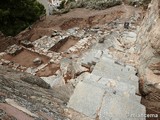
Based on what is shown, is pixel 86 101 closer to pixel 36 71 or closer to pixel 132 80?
pixel 132 80

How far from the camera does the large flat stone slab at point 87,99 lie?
466 centimetres

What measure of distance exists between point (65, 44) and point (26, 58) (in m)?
2.58

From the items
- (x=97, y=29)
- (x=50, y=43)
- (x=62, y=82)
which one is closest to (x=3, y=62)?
(x=50, y=43)

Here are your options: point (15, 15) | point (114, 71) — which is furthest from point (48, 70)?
point (15, 15)

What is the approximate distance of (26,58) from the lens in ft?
41.0

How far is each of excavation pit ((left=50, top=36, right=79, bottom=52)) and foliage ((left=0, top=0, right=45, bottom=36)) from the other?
369cm

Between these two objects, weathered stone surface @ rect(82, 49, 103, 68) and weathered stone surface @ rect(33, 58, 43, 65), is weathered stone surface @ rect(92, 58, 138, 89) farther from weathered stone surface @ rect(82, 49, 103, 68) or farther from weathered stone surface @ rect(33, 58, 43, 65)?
weathered stone surface @ rect(33, 58, 43, 65)

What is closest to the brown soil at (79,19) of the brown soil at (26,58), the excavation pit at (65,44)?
the excavation pit at (65,44)

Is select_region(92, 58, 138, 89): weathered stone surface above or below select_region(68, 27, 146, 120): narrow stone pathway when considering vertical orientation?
below

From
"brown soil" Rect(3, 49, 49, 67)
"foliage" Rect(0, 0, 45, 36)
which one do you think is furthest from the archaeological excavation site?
"foliage" Rect(0, 0, 45, 36)

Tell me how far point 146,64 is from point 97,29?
27.0ft

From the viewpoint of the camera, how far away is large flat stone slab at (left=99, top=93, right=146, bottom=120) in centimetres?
460

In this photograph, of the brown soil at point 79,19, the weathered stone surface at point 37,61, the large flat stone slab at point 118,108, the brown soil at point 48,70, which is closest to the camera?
the large flat stone slab at point 118,108

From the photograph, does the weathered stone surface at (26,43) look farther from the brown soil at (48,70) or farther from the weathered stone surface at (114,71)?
the weathered stone surface at (114,71)
